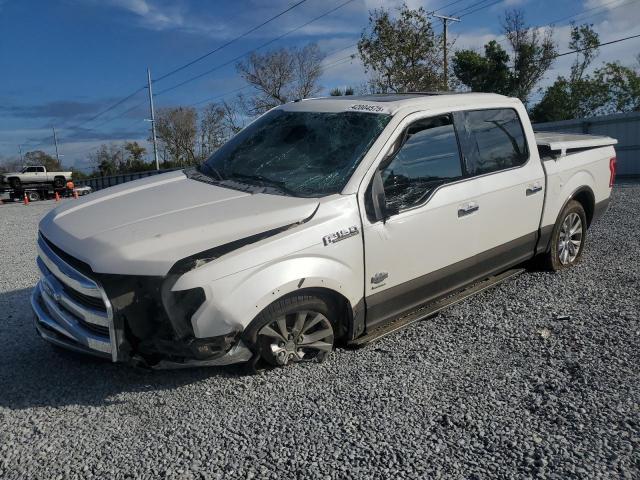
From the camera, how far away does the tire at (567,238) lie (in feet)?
17.6

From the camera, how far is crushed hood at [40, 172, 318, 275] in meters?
2.88

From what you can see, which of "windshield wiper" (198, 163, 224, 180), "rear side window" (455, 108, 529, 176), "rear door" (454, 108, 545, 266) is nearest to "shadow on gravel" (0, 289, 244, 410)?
"windshield wiper" (198, 163, 224, 180)

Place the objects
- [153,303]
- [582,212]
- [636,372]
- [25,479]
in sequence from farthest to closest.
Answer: [582,212], [636,372], [153,303], [25,479]

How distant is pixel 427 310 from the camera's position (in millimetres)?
4129

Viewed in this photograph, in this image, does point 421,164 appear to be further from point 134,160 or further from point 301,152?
point 134,160

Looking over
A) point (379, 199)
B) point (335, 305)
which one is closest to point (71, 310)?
point (335, 305)

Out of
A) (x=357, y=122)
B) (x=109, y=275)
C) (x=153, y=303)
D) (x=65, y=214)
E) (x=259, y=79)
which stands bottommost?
(x=153, y=303)

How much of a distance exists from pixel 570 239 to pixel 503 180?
1.68 m

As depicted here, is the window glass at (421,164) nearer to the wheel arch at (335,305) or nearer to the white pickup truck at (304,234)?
the white pickup truck at (304,234)

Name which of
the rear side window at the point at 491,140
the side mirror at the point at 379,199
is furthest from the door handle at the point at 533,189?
the side mirror at the point at 379,199

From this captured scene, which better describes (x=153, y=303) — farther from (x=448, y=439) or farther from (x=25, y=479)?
(x=448, y=439)

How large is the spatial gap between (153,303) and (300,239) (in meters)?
0.92

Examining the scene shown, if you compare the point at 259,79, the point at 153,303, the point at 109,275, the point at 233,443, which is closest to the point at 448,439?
the point at 233,443

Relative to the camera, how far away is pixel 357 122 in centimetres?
397
